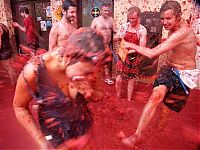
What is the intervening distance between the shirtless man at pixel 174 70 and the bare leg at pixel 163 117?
190 mm

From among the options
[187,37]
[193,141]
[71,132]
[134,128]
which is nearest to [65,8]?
[187,37]

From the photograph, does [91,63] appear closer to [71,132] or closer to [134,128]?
[71,132]

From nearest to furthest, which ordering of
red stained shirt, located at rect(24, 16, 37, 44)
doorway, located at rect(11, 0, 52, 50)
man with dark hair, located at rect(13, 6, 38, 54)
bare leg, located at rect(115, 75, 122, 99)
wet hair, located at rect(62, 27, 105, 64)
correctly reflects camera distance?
1. wet hair, located at rect(62, 27, 105, 64)
2. bare leg, located at rect(115, 75, 122, 99)
3. man with dark hair, located at rect(13, 6, 38, 54)
4. red stained shirt, located at rect(24, 16, 37, 44)
5. doorway, located at rect(11, 0, 52, 50)

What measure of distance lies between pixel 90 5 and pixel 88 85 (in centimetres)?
470

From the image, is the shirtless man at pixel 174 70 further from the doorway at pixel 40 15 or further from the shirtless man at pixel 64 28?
the doorway at pixel 40 15

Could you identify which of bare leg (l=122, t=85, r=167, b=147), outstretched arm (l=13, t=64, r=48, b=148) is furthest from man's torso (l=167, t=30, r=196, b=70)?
outstretched arm (l=13, t=64, r=48, b=148)

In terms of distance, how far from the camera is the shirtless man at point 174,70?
274 cm

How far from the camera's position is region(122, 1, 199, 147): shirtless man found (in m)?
2.74

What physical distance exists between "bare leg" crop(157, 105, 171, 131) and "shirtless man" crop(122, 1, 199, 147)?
19 centimetres

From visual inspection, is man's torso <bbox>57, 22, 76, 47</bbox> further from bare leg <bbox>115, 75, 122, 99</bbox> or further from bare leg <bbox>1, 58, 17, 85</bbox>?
bare leg <bbox>1, 58, 17, 85</bbox>

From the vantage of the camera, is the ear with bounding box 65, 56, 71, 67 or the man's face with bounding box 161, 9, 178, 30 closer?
the ear with bounding box 65, 56, 71, 67

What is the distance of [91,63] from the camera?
1.42m

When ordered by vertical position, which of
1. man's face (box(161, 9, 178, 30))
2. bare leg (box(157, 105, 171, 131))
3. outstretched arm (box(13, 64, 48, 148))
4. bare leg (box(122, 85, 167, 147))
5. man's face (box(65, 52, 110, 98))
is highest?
man's face (box(161, 9, 178, 30))

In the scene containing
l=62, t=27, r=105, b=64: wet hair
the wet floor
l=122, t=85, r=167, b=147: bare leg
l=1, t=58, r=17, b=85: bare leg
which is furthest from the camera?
A: l=1, t=58, r=17, b=85: bare leg
